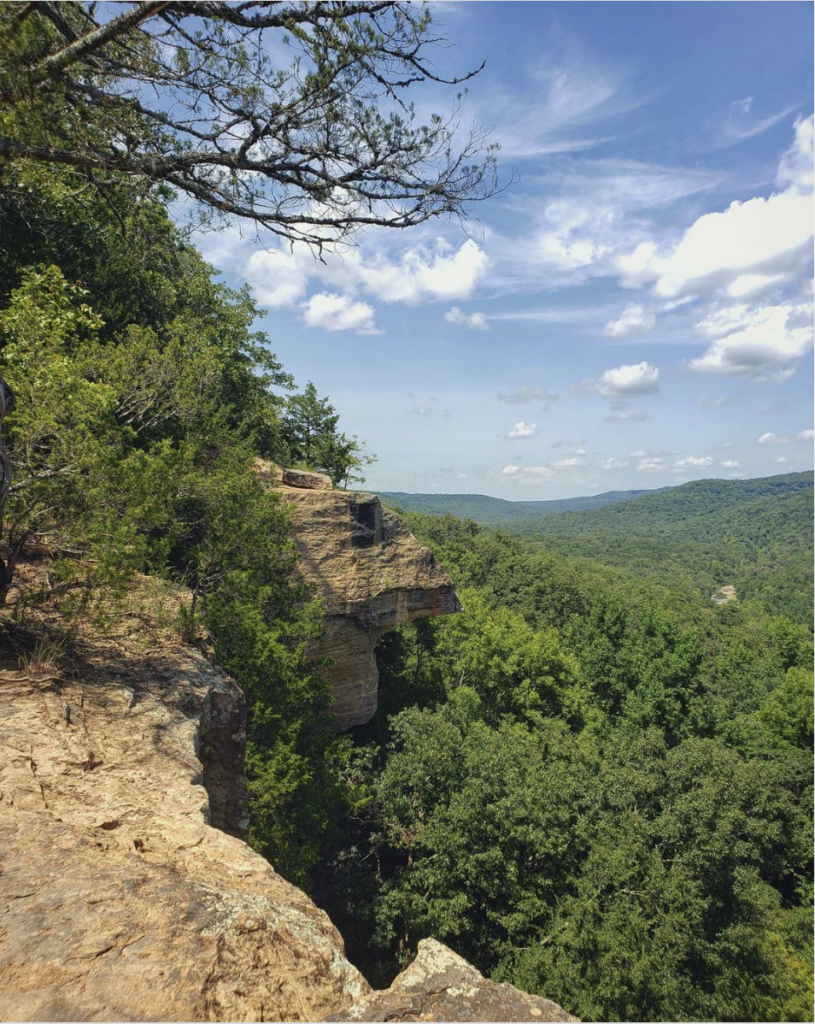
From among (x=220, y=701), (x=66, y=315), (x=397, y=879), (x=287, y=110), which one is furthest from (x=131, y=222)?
(x=397, y=879)

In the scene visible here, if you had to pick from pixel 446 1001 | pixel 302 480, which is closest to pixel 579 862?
pixel 302 480

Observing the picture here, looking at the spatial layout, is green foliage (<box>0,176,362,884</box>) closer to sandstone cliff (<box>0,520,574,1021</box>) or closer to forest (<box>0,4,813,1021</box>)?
forest (<box>0,4,813,1021</box>)

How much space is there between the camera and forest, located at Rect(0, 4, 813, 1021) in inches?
236

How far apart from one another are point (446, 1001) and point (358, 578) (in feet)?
41.1

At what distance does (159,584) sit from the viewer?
22.4 feet

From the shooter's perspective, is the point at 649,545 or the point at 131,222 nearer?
the point at 131,222

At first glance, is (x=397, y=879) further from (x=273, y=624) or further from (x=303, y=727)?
(x=273, y=624)

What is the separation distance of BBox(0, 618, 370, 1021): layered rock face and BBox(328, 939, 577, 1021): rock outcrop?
0.29 metres

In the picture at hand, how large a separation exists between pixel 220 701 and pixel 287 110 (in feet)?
22.3

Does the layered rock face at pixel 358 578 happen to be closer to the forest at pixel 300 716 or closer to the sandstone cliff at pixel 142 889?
the forest at pixel 300 716

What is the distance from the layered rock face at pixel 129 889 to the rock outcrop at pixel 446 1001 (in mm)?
289

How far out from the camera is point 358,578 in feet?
49.1

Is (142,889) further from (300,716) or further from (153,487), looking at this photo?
(300,716)

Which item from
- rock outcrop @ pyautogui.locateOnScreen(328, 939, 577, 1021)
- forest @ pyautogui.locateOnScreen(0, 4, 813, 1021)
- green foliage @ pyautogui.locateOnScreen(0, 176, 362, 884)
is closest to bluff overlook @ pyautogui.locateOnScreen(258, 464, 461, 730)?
forest @ pyautogui.locateOnScreen(0, 4, 813, 1021)
